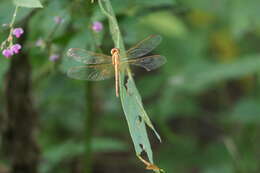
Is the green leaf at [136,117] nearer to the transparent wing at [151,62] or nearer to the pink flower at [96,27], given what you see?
the transparent wing at [151,62]

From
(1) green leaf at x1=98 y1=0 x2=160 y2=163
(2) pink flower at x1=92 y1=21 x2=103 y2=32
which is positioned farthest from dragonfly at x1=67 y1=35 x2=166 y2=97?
(1) green leaf at x1=98 y1=0 x2=160 y2=163

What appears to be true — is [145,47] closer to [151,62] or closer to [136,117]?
[151,62]

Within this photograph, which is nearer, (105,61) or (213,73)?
(105,61)

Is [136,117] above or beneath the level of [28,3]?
beneath

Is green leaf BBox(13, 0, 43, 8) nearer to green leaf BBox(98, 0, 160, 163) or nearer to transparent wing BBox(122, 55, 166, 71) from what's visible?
green leaf BBox(98, 0, 160, 163)

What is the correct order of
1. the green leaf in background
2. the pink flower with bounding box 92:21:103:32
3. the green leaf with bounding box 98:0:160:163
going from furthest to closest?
the green leaf in background < the pink flower with bounding box 92:21:103:32 < the green leaf with bounding box 98:0:160:163

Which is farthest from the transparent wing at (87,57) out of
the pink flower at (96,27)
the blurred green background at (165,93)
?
the blurred green background at (165,93)

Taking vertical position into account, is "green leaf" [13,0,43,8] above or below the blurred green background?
above

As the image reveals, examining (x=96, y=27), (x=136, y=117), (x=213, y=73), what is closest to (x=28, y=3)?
(x=136, y=117)
